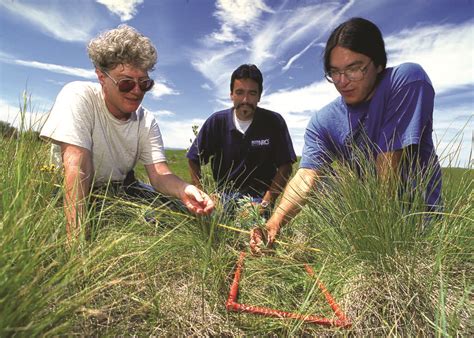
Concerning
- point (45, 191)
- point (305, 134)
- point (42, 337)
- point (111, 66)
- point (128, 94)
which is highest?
point (111, 66)

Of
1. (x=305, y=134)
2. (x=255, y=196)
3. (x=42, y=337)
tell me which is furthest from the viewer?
(x=255, y=196)

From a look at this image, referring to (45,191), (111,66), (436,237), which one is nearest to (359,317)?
(436,237)

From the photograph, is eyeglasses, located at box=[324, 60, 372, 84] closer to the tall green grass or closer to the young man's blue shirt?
the young man's blue shirt

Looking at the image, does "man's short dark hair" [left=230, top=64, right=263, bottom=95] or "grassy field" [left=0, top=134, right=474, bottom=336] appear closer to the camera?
"grassy field" [left=0, top=134, right=474, bottom=336]

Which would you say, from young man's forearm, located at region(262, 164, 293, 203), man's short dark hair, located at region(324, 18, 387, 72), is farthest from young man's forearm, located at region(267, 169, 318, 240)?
young man's forearm, located at region(262, 164, 293, 203)

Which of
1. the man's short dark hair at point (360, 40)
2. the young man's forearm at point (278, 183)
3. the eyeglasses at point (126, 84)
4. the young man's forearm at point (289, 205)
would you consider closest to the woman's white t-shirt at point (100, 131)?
the eyeglasses at point (126, 84)

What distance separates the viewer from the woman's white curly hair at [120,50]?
287 cm

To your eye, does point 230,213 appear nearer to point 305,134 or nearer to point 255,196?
point 305,134

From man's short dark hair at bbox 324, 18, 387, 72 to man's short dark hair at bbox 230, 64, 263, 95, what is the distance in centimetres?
186

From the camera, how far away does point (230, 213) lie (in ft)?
9.62

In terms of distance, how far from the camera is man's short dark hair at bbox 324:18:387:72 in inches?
111

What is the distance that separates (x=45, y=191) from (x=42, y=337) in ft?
2.76

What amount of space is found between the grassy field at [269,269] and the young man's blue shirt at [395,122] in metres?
0.35

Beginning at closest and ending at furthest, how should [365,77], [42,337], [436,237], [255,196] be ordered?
1. [42,337]
2. [436,237]
3. [365,77]
4. [255,196]
